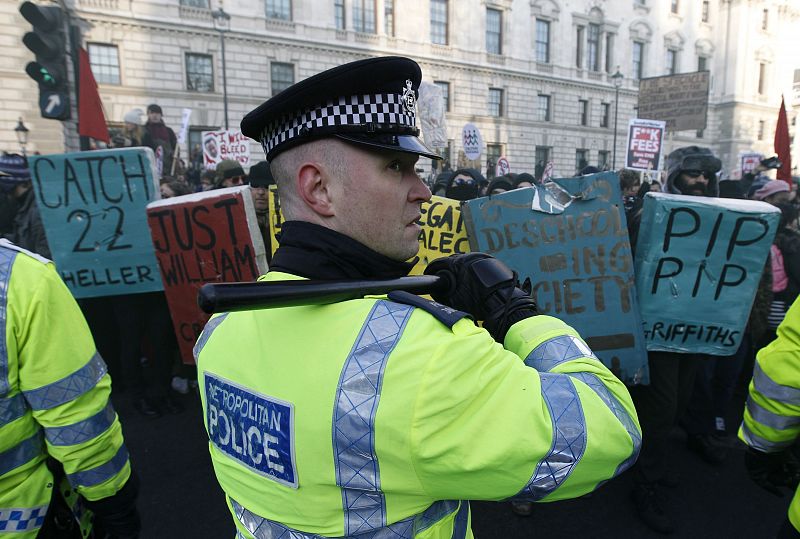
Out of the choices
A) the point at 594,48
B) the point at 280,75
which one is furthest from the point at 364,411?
the point at 594,48

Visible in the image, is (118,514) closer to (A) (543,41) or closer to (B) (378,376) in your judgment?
(B) (378,376)

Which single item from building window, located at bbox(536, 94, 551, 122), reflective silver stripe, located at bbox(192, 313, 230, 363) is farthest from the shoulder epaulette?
building window, located at bbox(536, 94, 551, 122)

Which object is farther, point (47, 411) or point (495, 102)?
point (495, 102)

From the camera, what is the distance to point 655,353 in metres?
2.97

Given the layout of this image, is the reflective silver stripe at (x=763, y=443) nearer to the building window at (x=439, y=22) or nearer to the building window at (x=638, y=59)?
the building window at (x=439, y=22)

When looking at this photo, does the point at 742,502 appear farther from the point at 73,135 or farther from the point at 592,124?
the point at 592,124

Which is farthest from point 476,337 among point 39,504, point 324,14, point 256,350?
point 324,14

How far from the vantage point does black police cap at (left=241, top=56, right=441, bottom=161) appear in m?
1.01

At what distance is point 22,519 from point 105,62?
81.0ft

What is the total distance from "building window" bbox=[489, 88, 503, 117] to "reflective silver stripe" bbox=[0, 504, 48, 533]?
31.6m

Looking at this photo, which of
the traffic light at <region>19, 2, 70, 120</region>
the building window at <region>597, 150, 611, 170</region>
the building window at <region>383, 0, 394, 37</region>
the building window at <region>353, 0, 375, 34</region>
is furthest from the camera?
the building window at <region>597, 150, 611, 170</region>

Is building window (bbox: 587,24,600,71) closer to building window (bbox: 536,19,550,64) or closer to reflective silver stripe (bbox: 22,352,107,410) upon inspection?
building window (bbox: 536,19,550,64)

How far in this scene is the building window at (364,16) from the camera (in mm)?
26062

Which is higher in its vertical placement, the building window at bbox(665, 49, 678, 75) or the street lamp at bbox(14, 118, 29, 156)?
the building window at bbox(665, 49, 678, 75)
